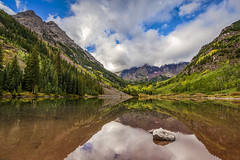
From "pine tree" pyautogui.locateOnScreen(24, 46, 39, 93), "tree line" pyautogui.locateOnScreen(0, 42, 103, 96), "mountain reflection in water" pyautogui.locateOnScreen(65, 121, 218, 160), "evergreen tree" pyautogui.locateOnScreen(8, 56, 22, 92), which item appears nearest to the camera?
"mountain reflection in water" pyautogui.locateOnScreen(65, 121, 218, 160)

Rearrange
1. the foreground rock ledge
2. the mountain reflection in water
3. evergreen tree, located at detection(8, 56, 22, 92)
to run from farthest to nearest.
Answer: evergreen tree, located at detection(8, 56, 22, 92) < the foreground rock ledge < the mountain reflection in water

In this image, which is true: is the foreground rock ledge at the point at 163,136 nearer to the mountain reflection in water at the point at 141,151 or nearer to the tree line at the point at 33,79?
the mountain reflection in water at the point at 141,151

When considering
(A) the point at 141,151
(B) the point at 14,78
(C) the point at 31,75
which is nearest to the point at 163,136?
(A) the point at 141,151

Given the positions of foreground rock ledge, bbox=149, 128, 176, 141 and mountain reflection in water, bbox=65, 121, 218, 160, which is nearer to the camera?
mountain reflection in water, bbox=65, 121, 218, 160

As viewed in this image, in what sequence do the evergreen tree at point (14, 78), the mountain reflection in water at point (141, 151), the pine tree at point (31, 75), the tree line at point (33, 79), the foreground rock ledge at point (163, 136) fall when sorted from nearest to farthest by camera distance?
the mountain reflection in water at point (141, 151), the foreground rock ledge at point (163, 136), the evergreen tree at point (14, 78), the tree line at point (33, 79), the pine tree at point (31, 75)

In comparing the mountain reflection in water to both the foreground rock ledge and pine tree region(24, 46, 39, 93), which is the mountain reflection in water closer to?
the foreground rock ledge

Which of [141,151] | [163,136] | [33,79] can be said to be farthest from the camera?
[33,79]

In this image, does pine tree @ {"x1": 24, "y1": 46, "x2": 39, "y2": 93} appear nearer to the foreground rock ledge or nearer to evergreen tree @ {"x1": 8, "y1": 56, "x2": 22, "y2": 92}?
evergreen tree @ {"x1": 8, "y1": 56, "x2": 22, "y2": 92}

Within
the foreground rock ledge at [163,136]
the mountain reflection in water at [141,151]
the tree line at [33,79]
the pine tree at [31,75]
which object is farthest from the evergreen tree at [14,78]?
the foreground rock ledge at [163,136]

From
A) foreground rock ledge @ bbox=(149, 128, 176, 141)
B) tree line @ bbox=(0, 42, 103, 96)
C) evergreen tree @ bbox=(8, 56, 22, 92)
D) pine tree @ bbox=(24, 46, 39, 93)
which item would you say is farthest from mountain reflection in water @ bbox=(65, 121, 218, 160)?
pine tree @ bbox=(24, 46, 39, 93)

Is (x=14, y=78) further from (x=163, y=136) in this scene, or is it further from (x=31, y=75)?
(x=163, y=136)

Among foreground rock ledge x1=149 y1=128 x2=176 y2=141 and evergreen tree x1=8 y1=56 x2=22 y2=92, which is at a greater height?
evergreen tree x1=8 y1=56 x2=22 y2=92

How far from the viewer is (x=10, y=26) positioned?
148875 mm

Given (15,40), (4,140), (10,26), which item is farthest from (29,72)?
(10,26)
